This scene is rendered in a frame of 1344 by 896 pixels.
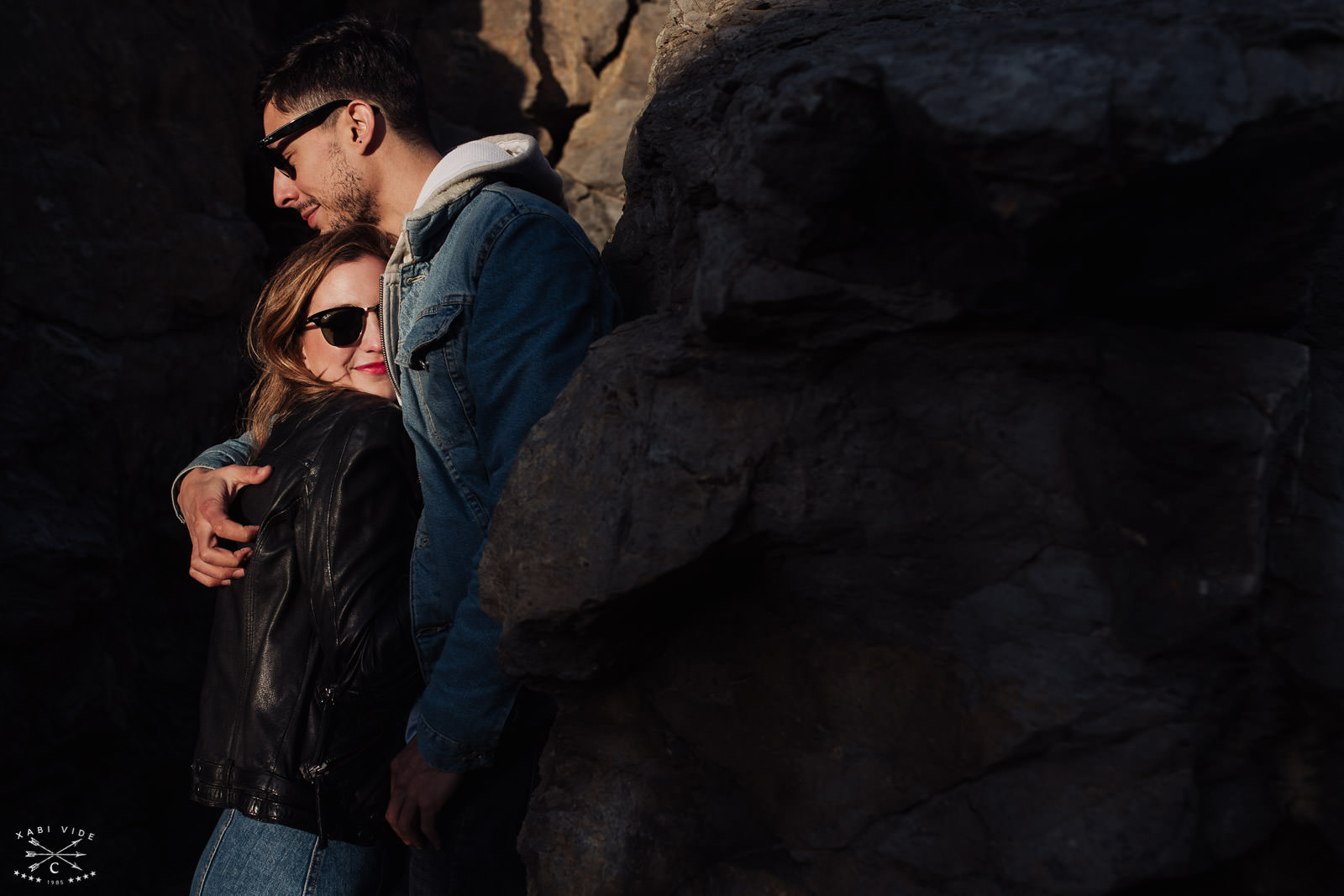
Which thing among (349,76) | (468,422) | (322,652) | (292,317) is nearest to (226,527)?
(322,652)

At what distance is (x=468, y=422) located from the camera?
1380 mm

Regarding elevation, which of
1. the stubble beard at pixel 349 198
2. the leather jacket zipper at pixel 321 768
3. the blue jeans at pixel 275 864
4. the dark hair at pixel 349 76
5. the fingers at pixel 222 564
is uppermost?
the dark hair at pixel 349 76

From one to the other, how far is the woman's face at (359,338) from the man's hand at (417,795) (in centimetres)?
68

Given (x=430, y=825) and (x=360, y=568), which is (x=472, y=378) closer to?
(x=360, y=568)

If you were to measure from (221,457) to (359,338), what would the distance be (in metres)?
0.40

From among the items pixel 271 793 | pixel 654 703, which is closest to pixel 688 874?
pixel 654 703

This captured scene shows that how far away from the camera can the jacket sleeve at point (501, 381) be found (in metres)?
1.28

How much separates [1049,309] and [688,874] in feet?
2.55

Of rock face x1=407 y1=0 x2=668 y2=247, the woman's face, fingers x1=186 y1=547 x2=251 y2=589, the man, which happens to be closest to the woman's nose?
the woman's face

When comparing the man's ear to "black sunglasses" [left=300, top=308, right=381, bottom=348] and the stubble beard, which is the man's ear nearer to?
the stubble beard

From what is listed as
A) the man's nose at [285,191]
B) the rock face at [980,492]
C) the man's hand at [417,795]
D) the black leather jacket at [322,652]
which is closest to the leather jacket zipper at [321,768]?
the black leather jacket at [322,652]

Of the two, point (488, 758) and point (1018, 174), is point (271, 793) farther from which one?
point (1018, 174)

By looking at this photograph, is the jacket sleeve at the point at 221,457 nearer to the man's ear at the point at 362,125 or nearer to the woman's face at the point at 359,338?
the woman's face at the point at 359,338

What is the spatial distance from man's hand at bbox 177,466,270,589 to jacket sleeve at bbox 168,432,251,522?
A: 9 cm
